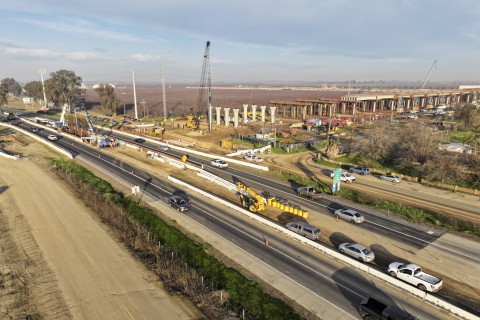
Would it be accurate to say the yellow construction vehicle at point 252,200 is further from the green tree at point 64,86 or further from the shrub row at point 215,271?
the green tree at point 64,86

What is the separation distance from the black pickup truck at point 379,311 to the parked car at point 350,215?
1457 cm

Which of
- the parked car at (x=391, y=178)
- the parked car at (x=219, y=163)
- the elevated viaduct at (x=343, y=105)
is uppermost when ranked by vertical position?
the elevated viaduct at (x=343, y=105)

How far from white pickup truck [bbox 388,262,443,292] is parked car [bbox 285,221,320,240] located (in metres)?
7.15

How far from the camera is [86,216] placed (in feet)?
119

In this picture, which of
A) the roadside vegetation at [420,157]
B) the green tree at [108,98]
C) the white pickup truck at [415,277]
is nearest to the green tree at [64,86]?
the green tree at [108,98]

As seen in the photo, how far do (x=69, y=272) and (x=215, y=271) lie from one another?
42.4 feet

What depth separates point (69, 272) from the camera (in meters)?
25.3

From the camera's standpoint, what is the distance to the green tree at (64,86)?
146625 mm

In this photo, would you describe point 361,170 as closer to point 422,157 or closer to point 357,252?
point 422,157

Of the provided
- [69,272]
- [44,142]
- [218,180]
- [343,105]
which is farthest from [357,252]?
[343,105]

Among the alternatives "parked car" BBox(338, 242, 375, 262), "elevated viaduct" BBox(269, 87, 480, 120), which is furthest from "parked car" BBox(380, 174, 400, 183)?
"elevated viaduct" BBox(269, 87, 480, 120)

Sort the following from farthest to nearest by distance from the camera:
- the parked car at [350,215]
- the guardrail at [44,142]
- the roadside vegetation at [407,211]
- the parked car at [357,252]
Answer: the guardrail at [44,142]
the parked car at [350,215]
the roadside vegetation at [407,211]
the parked car at [357,252]

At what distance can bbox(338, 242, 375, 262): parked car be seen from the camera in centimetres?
2567

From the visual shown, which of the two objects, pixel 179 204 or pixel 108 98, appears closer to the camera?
pixel 179 204
